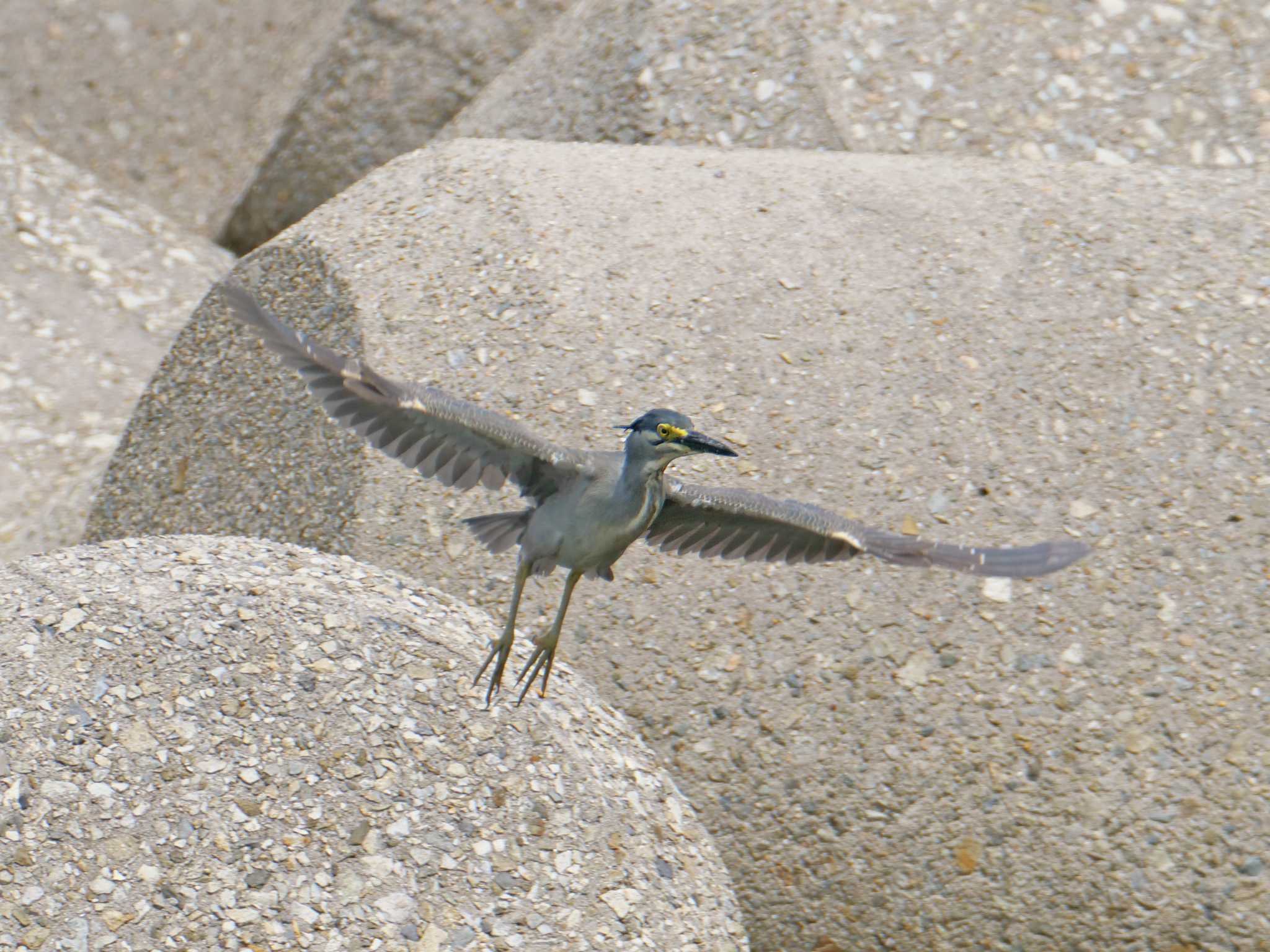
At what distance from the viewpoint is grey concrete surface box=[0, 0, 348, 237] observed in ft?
31.0

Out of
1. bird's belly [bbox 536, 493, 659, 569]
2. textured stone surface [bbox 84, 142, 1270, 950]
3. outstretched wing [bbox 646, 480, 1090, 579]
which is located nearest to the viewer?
bird's belly [bbox 536, 493, 659, 569]

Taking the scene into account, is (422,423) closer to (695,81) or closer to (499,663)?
(499,663)

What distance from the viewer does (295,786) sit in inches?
149

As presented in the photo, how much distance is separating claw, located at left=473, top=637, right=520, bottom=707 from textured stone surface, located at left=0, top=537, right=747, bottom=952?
0.19ft

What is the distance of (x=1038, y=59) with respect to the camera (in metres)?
6.72

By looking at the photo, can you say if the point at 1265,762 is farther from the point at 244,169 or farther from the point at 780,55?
the point at 244,169

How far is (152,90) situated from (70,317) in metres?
2.40

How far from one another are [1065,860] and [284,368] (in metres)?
3.10

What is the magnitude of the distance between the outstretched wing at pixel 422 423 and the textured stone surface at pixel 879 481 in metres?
0.91

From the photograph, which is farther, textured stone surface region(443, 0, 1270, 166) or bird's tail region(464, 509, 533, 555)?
textured stone surface region(443, 0, 1270, 166)

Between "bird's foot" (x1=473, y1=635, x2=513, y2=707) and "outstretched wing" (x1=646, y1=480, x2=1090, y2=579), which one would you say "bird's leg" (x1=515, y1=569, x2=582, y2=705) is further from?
"outstretched wing" (x1=646, y1=480, x2=1090, y2=579)

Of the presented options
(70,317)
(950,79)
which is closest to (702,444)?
(950,79)

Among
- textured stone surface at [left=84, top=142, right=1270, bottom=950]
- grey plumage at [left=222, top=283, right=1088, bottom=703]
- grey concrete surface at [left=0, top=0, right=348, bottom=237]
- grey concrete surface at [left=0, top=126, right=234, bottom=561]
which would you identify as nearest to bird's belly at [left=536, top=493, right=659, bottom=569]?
grey plumage at [left=222, top=283, right=1088, bottom=703]

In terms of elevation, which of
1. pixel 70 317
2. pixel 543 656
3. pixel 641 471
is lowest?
pixel 70 317
